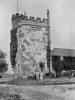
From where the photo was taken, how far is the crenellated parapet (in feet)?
123

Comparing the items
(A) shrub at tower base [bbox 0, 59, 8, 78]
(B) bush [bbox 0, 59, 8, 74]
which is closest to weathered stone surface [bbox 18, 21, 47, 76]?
(A) shrub at tower base [bbox 0, 59, 8, 78]

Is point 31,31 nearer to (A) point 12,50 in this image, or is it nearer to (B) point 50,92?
(A) point 12,50

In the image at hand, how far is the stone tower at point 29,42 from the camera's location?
119 ft

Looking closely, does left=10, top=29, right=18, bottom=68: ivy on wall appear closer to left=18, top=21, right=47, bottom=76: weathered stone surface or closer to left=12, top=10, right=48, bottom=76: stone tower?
left=12, top=10, right=48, bottom=76: stone tower

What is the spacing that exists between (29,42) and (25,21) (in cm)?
330

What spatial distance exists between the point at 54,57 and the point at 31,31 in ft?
36.6

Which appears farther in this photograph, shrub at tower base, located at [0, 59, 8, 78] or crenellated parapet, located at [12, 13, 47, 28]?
shrub at tower base, located at [0, 59, 8, 78]

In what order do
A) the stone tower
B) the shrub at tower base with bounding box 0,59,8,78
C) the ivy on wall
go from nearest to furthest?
the stone tower < the ivy on wall < the shrub at tower base with bounding box 0,59,8,78

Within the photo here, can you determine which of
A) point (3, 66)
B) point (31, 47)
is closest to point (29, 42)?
point (31, 47)

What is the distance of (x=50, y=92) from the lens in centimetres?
2073

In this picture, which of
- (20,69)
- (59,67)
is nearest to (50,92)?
(20,69)

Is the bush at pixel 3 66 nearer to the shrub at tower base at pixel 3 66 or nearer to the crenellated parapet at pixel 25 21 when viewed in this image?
the shrub at tower base at pixel 3 66

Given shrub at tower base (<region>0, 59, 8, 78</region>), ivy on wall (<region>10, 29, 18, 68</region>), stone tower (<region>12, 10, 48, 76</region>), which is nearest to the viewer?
stone tower (<region>12, 10, 48, 76</region>)

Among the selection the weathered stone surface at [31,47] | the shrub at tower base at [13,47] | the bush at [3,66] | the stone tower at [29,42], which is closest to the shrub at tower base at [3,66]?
the bush at [3,66]
